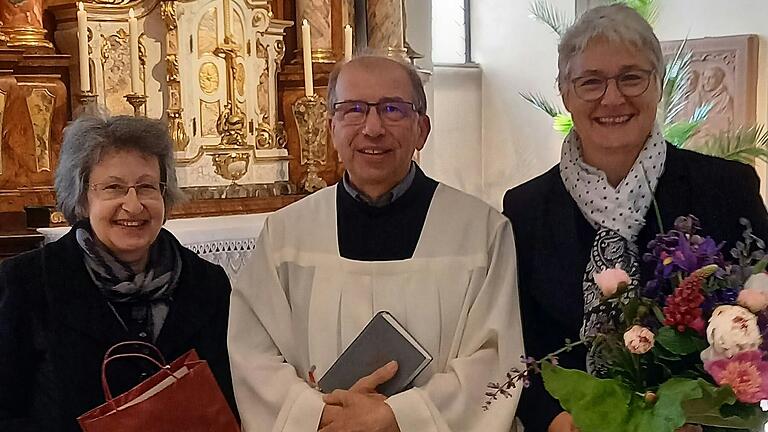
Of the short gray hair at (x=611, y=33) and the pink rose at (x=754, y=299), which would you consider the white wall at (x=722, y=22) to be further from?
the pink rose at (x=754, y=299)

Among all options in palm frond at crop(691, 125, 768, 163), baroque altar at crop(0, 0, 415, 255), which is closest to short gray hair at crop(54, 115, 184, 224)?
baroque altar at crop(0, 0, 415, 255)

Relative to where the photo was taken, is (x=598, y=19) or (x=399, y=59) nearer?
(x=598, y=19)

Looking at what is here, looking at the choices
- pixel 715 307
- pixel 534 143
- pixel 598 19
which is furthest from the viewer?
pixel 534 143

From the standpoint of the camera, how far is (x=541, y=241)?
2521 millimetres

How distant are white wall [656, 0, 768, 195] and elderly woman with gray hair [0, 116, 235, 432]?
16.7ft

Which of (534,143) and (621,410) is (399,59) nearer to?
(621,410)

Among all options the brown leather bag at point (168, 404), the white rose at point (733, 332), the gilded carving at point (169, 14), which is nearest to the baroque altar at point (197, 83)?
the gilded carving at point (169, 14)

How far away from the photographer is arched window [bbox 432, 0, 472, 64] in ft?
28.1

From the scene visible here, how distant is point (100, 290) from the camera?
2.58 meters

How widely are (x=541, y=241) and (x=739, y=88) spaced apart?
190 inches

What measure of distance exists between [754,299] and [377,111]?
3.73 ft

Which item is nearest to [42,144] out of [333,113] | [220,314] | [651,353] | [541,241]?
[220,314]

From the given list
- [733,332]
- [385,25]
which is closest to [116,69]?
[385,25]

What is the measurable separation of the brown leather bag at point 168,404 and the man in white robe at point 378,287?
104 millimetres
